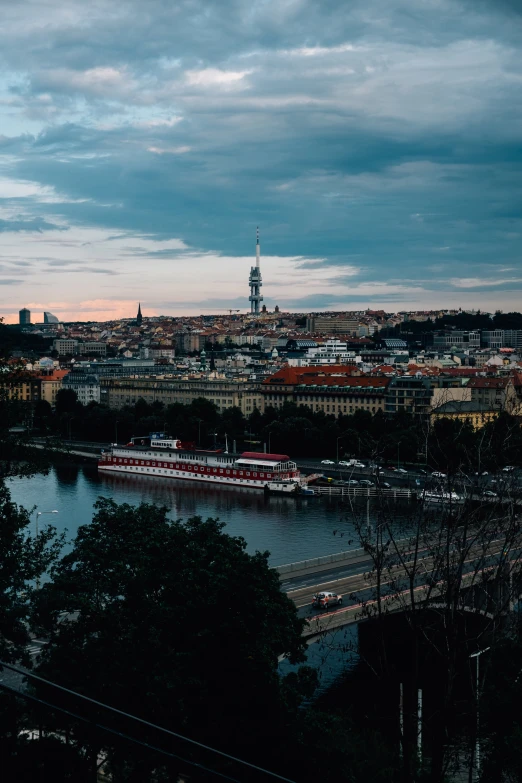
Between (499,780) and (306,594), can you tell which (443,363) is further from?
(499,780)

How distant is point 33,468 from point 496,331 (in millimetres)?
63085

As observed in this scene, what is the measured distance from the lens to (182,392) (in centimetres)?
3180

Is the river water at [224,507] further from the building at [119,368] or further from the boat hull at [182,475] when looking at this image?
the building at [119,368]

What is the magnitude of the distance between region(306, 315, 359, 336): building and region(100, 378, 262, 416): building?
3891 cm

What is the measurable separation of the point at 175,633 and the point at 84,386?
30132 millimetres

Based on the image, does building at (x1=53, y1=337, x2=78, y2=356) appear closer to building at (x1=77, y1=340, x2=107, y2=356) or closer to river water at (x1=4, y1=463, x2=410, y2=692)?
building at (x1=77, y1=340, x2=107, y2=356)

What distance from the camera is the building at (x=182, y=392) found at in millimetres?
30283

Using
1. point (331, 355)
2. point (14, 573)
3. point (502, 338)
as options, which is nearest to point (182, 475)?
point (14, 573)

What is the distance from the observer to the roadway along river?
13406 mm

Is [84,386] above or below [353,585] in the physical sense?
above

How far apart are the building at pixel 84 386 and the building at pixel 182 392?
0.75 feet

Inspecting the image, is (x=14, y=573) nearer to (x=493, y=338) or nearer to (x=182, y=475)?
(x=182, y=475)

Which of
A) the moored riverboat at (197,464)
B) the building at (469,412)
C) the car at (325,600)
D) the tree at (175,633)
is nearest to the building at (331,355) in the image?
the building at (469,412)

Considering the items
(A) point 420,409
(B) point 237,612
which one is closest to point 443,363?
(A) point 420,409
